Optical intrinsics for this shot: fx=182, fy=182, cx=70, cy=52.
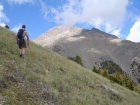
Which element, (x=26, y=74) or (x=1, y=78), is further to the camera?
(x=26, y=74)

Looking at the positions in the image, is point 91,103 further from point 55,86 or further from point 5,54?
point 5,54

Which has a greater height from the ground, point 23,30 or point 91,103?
point 23,30

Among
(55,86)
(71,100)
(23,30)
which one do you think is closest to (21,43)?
(23,30)

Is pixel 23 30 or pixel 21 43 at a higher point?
pixel 23 30

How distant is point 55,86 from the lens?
12320 mm

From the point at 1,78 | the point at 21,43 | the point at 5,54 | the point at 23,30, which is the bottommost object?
the point at 1,78

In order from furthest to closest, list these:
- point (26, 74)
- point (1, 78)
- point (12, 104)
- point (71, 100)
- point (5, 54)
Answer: point (5, 54), point (26, 74), point (71, 100), point (1, 78), point (12, 104)

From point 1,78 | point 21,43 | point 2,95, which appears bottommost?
point 2,95

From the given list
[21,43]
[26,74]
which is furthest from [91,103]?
[21,43]

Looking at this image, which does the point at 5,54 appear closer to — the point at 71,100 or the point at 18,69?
the point at 18,69

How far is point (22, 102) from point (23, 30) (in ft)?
25.0

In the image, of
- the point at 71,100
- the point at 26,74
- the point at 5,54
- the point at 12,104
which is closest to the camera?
the point at 12,104

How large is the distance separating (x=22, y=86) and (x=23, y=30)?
6061 mm

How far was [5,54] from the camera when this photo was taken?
14516 millimetres
